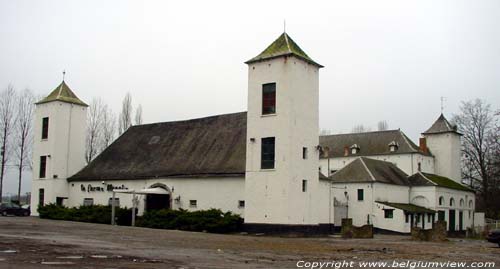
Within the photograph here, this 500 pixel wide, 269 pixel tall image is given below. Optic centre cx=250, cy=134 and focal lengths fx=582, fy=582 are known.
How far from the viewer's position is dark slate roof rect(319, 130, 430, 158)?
65375 millimetres

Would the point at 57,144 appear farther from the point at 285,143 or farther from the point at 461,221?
the point at 461,221

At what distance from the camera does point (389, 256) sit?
19.5 meters

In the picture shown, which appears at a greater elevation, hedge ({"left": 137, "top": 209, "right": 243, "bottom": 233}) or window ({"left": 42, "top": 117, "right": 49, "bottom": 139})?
window ({"left": 42, "top": 117, "right": 49, "bottom": 139})

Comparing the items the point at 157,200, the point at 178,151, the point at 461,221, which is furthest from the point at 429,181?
the point at 157,200

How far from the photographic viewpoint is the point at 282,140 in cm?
3572

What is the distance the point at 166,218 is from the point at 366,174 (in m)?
20.2

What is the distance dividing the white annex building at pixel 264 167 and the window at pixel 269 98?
64mm

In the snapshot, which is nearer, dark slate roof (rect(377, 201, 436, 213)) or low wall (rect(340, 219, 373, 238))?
low wall (rect(340, 219, 373, 238))

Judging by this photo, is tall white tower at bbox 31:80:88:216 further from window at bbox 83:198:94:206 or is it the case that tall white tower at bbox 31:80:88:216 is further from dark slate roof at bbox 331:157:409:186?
dark slate roof at bbox 331:157:409:186

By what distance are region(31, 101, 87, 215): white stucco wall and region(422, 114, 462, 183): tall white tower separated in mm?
38587

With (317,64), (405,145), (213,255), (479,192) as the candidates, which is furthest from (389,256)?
(479,192)

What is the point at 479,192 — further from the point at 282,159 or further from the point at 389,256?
the point at 389,256

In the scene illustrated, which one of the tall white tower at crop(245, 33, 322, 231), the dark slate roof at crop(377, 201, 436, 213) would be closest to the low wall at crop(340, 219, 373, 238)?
the tall white tower at crop(245, 33, 322, 231)

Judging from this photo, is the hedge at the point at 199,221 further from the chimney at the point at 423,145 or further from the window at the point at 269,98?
the chimney at the point at 423,145
